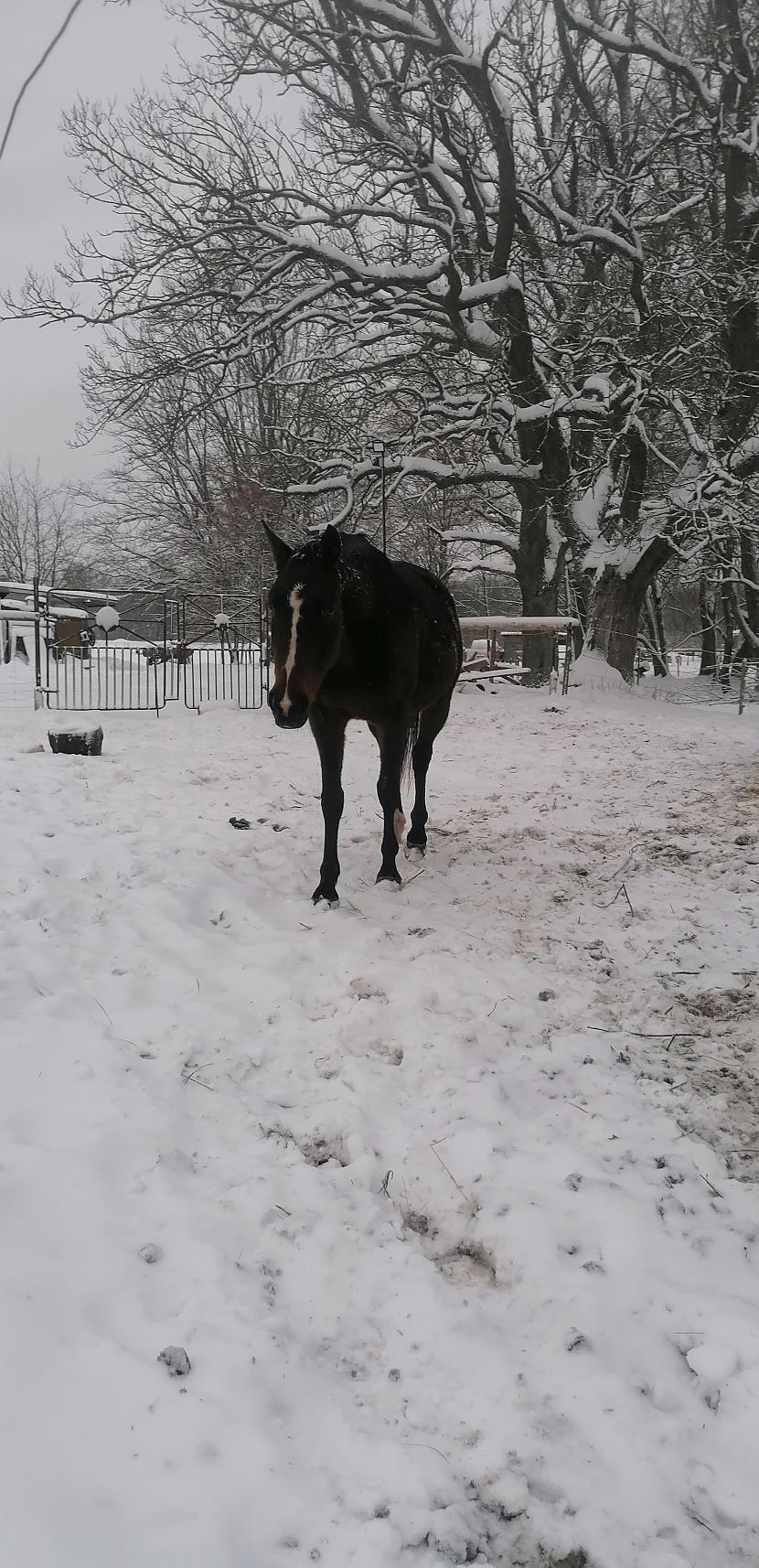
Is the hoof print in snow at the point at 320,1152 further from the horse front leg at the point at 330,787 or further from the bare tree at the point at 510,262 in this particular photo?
the bare tree at the point at 510,262

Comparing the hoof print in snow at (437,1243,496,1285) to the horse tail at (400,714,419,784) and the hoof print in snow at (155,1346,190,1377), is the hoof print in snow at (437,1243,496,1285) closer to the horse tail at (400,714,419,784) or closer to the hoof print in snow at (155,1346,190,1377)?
the hoof print in snow at (155,1346,190,1377)

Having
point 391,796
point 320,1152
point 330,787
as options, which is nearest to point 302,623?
point 330,787

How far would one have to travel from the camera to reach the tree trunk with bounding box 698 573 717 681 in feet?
70.5

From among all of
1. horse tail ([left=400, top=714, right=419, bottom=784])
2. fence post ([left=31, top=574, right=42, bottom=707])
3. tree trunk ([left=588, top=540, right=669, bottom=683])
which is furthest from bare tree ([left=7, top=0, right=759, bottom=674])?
horse tail ([left=400, top=714, right=419, bottom=784])

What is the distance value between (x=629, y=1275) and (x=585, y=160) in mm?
17509

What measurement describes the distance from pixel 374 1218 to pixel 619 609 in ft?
49.3

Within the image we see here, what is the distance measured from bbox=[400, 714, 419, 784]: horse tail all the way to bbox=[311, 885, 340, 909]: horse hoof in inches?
37.3

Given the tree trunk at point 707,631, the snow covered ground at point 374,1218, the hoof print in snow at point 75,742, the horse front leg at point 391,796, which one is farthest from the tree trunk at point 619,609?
the horse front leg at point 391,796

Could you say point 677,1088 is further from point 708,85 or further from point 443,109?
point 708,85

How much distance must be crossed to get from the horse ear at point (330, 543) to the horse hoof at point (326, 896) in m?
1.78

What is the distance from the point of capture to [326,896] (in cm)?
434

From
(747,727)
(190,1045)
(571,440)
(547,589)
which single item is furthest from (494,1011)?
(571,440)

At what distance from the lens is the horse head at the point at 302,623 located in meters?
3.87

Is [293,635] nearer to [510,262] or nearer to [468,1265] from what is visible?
[468,1265]
